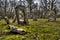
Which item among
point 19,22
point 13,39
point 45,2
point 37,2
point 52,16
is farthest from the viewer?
point 37,2

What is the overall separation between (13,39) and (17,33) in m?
1.23

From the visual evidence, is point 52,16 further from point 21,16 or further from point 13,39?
point 13,39

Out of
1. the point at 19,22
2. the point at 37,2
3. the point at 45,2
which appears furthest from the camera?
the point at 37,2

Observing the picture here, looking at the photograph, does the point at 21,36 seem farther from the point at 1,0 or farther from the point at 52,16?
the point at 1,0

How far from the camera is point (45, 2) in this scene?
3762cm

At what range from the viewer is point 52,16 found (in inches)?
805

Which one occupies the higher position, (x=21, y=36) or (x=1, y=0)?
(x=1, y=0)

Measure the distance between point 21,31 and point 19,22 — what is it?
4.62m

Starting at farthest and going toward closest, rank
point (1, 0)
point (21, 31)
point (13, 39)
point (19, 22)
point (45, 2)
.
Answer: point (1, 0), point (45, 2), point (19, 22), point (21, 31), point (13, 39)

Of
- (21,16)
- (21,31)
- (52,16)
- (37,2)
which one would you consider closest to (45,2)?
(37,2)

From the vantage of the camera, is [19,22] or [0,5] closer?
[19,22]

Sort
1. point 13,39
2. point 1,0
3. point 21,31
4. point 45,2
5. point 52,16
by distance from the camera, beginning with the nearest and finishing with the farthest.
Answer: point 13,39 < point 21,31 < point 52,16 < point 45,2 < point 1,0

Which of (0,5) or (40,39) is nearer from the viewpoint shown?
(40,39)

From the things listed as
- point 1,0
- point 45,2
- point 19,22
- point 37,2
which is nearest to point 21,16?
point 19,22
